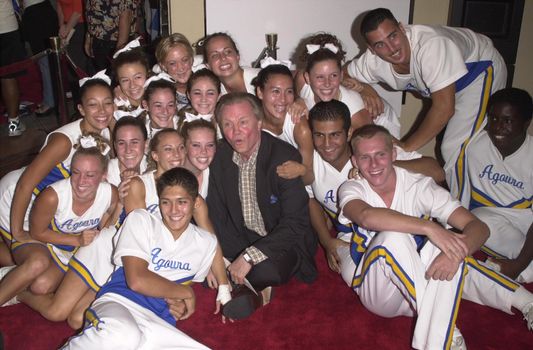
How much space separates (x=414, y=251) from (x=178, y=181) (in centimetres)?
110

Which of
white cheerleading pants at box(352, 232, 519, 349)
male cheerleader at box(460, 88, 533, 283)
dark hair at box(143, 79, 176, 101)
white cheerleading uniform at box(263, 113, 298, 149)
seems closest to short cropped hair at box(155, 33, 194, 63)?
dark hair at box(143, 79, 176, 101)

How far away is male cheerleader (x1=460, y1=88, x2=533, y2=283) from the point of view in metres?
2.86

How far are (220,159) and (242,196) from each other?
239mm

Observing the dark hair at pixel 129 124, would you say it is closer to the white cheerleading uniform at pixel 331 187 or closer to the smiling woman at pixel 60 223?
the smiling woman at pixel 60 223

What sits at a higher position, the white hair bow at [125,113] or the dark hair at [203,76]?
the dark hair at [203,76]

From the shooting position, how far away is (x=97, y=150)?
2.64 meters

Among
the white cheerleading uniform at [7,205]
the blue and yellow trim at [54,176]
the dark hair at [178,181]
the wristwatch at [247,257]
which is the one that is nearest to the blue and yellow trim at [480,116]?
the wristwatch at [247,257]

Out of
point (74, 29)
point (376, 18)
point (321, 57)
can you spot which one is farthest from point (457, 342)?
point (74, 29)

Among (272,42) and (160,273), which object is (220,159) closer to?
(160,273)

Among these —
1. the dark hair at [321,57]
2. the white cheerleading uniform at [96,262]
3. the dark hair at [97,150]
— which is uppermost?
the dark hair at [321,57]

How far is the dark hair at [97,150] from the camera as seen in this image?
259 centimetres

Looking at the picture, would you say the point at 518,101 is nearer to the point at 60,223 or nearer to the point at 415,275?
the point at 415,275

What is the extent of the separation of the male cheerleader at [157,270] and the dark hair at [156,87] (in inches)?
29.3

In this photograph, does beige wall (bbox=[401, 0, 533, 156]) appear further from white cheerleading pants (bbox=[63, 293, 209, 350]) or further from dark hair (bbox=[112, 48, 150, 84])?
white cheerleading pants (bbox=[63, 293, 209, 350])
